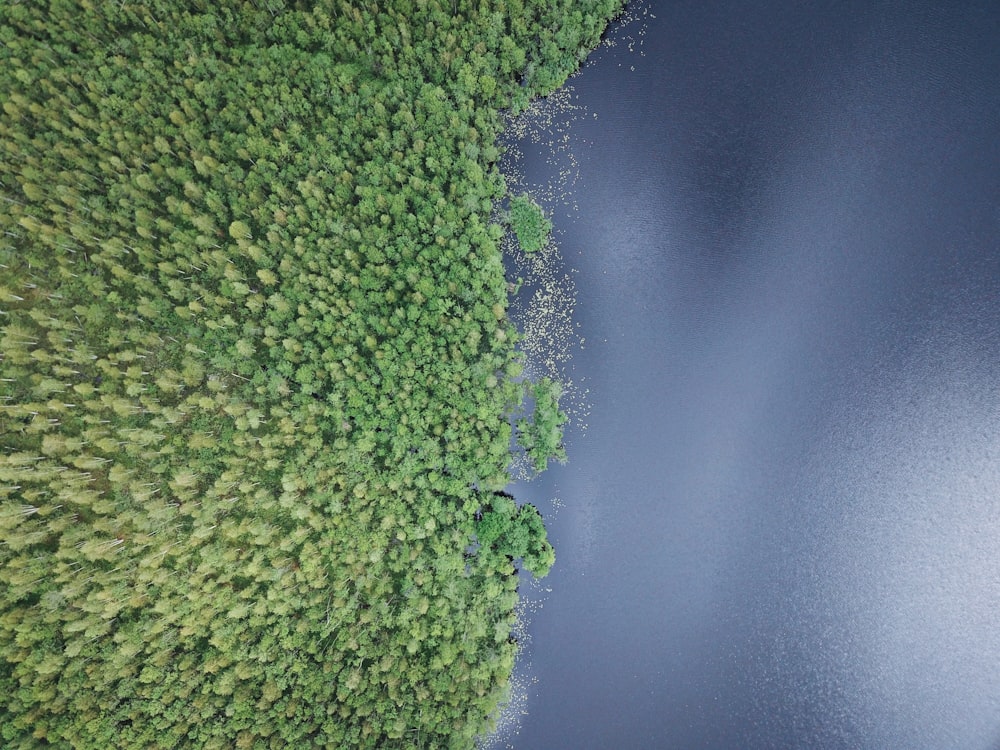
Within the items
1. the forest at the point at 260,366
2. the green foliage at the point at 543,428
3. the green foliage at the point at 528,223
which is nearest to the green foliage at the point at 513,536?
the forest at the point at 260,366

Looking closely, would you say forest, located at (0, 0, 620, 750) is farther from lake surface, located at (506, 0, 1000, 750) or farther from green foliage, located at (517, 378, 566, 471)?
lake surface, located at (506, 0, 1000, 750)

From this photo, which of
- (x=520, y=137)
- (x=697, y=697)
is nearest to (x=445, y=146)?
(x=520, y=137)

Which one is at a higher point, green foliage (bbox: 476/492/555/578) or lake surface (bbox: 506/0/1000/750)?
lake surface (bbox: 506/0/1000/750)

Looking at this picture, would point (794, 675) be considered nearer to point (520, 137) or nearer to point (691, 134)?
point (691, 134)

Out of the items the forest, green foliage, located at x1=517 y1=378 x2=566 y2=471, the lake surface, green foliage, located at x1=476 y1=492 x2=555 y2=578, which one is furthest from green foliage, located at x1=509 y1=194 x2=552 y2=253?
green foliage, located at x1=476 y1=492 x2=555 y2=578

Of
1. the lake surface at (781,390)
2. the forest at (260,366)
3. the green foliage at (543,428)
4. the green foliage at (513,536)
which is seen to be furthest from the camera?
the lake surface at (781,390)

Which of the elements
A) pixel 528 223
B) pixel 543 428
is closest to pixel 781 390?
pixel 543 428

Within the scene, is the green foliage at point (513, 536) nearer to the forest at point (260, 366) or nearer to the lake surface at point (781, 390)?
the forest at point (260, 366)
